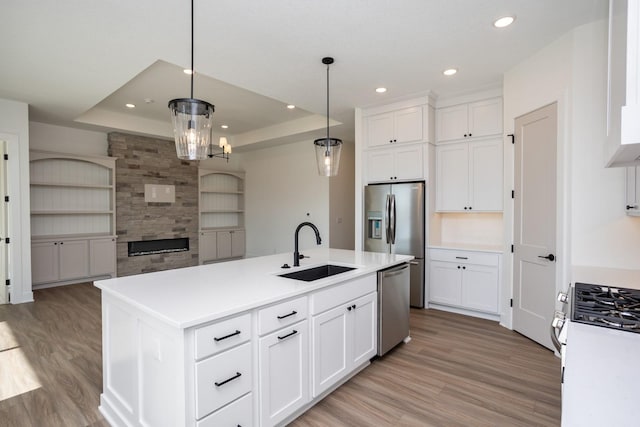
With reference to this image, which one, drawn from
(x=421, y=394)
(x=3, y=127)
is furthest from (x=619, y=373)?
(x=3, y=127)

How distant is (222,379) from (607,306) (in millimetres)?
1801

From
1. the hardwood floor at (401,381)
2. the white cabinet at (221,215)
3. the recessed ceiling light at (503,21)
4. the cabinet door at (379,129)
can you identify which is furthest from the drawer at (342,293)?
the white cabinet at (221,215)

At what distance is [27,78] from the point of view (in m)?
3.61

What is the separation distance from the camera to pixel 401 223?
433 cm

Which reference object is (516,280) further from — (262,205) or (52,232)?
(52,232)

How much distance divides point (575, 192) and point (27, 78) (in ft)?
18.8

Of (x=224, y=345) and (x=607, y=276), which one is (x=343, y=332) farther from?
(x=607, y=276)

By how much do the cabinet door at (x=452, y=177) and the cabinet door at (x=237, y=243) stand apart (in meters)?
5.09

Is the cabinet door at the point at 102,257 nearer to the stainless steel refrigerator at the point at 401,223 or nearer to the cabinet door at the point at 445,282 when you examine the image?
the stainless steel refrigerator at the point at 401,223

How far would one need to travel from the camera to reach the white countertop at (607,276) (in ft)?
6.29

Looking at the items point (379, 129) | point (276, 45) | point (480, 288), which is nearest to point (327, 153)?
point (276, 45)

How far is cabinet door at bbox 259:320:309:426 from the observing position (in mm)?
1746

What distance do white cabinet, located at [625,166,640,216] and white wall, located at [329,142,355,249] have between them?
4679 mm

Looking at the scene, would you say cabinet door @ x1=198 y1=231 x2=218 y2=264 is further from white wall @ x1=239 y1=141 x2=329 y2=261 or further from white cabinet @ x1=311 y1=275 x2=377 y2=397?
white cabinet @ x1=311 y1=275 x2=377 y2=397
